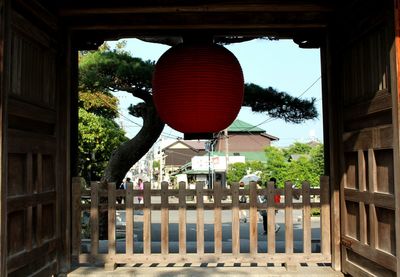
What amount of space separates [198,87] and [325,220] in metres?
2.28

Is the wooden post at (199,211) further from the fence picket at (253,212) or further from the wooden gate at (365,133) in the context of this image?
the wooden gate at (365,133)

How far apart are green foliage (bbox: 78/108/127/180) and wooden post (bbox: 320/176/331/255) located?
1529 cm

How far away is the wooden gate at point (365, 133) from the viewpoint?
3847 millimetres

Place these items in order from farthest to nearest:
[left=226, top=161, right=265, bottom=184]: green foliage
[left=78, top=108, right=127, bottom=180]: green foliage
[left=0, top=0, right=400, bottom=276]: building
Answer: [left=226, top=161, right=265, bottom=184]: green foliage, [left=78, top=108, right=127, bottom=180]: green foliage, [left=0, top=0, right=400, bottom=276]: building

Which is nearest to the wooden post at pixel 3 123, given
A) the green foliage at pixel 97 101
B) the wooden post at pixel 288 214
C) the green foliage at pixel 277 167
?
the wooden post at pixel 288 214

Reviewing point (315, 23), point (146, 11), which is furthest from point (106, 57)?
point (315, 23)

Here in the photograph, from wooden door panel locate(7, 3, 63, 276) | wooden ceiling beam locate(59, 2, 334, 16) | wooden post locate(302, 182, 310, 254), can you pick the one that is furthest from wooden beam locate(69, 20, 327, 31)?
wooden post locate(302, 182, 310, 254)

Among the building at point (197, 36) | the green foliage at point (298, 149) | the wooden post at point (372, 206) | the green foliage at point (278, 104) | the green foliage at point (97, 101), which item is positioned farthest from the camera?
the green foliage at point (298, 149)

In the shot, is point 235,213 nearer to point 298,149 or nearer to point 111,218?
point 111,218

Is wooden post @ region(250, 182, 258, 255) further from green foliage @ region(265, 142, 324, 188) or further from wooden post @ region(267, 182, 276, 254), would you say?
green foliage @ region(265, 142, 324, 188)

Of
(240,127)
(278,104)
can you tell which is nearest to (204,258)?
(278,104)

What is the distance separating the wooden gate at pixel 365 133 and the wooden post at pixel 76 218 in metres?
2.98

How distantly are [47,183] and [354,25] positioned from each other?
3491 millimetres

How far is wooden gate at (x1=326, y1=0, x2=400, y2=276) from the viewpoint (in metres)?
3.85
